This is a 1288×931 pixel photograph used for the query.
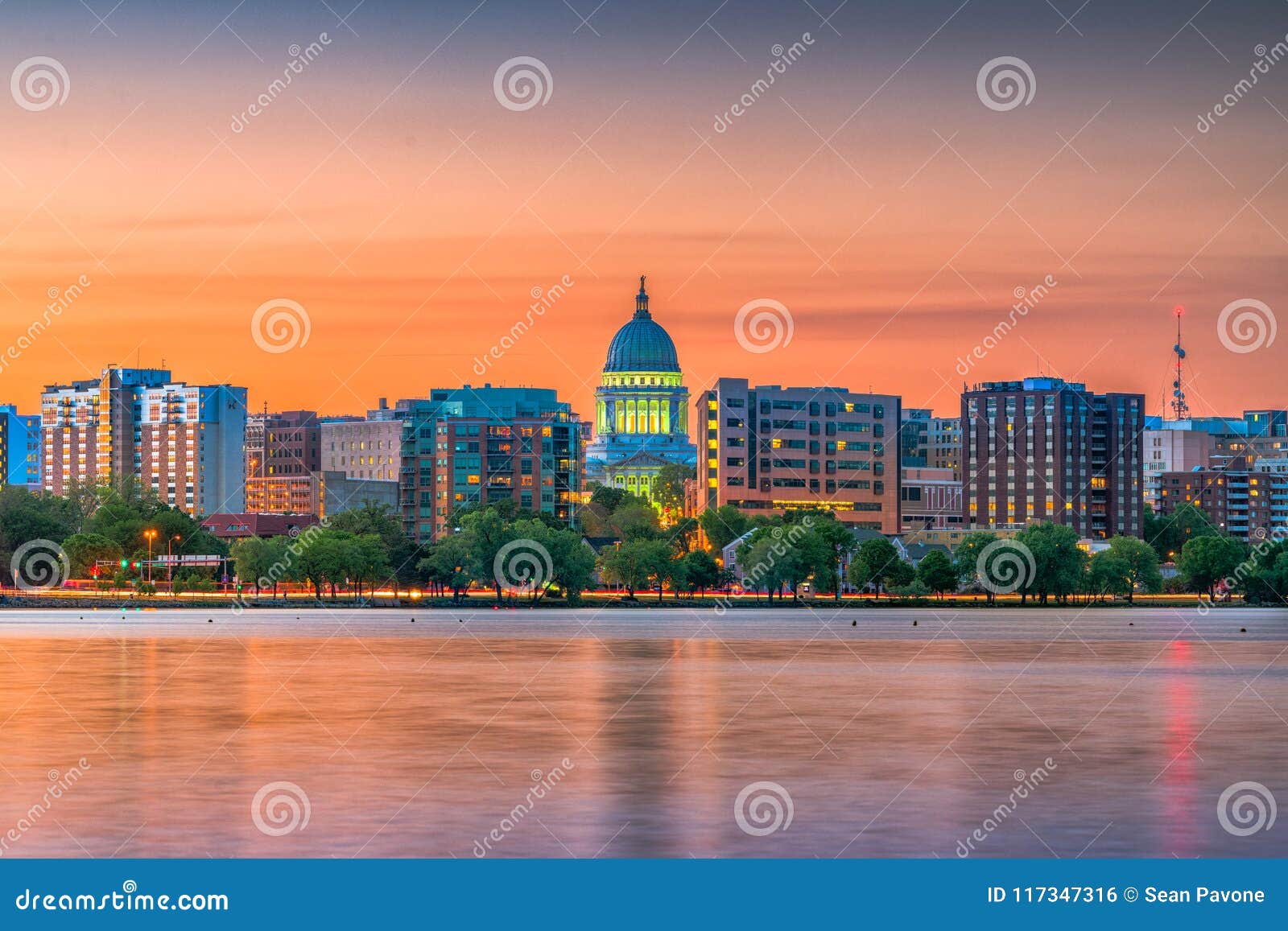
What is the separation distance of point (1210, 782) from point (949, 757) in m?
4.84

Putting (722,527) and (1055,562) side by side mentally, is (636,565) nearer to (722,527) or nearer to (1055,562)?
(1055,562)

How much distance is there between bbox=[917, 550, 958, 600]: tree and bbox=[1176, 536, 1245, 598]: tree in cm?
2279

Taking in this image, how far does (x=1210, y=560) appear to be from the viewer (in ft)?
507

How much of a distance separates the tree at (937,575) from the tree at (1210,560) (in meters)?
22.8

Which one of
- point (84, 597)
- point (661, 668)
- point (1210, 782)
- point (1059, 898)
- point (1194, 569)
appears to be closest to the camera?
point (1059, 898)

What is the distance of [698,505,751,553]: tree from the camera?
191875 millimetres

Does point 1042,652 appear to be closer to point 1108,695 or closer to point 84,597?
point 1108,695

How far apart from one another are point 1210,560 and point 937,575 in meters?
25.7

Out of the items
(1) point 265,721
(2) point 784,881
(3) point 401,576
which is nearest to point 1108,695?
(1) point 265,721

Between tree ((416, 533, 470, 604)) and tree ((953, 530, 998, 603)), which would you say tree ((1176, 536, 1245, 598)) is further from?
tree ((416, 533, 470, 604))

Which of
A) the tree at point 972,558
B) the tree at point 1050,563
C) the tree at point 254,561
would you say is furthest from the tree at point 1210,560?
the tree at point 254,561

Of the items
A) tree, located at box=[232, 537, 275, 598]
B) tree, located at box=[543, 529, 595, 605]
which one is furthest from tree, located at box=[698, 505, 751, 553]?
tree, located at box=[232, 537, 275, 598]

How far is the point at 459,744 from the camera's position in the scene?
114 ft

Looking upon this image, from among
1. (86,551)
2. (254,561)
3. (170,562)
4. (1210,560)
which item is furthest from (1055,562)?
(86,551)
